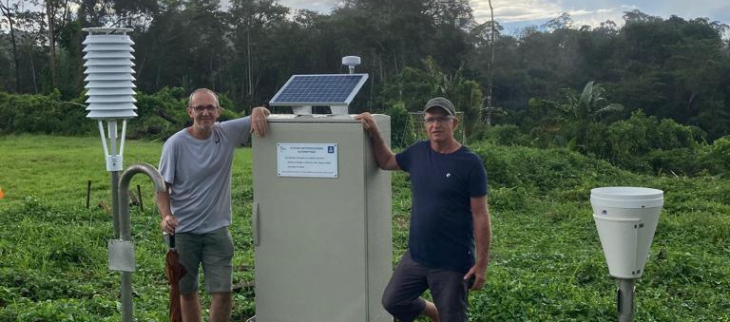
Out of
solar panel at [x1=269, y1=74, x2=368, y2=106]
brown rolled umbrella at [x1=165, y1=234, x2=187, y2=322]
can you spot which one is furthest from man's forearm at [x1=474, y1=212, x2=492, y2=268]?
brown rolled umbrella at [x1=165, y1=234, x2=187, y2=322]

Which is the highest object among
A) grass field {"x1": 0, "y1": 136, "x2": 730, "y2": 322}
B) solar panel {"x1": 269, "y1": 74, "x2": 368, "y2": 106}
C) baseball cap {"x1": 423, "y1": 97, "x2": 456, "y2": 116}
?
solar panel {"x1": 269, "y1": 74, "x2": 368, "y2": 106}

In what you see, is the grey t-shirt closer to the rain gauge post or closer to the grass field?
the rain gauge post

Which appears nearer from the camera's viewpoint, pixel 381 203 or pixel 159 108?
pixel 381 203

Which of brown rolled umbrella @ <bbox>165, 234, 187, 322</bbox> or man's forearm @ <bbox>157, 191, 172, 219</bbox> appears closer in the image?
brown rolled umbrella @ <bbox>165, 234, 187, 322</bbox>

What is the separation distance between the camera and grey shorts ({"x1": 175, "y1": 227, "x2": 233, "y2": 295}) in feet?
13.4

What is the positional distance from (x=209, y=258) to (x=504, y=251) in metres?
4.57

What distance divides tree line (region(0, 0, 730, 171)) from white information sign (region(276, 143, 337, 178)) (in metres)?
25.9

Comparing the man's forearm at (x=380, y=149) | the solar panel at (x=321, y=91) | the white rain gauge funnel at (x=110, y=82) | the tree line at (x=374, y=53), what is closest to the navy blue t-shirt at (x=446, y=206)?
the man's forearm at (x=380, y=149)

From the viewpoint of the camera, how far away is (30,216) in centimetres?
905

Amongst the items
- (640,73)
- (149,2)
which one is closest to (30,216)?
(149,2)

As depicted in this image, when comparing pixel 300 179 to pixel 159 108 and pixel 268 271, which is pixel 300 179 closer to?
pixel 268 271

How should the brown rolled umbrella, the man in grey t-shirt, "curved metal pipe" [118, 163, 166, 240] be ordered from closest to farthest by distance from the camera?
"curved metal pipe" [118, 163, 166, 240], the brown rolled umbrella, the man in grey t-shirt

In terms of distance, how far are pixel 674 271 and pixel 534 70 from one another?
33824 mm

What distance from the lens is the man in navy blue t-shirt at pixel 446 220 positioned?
12.1 ft
